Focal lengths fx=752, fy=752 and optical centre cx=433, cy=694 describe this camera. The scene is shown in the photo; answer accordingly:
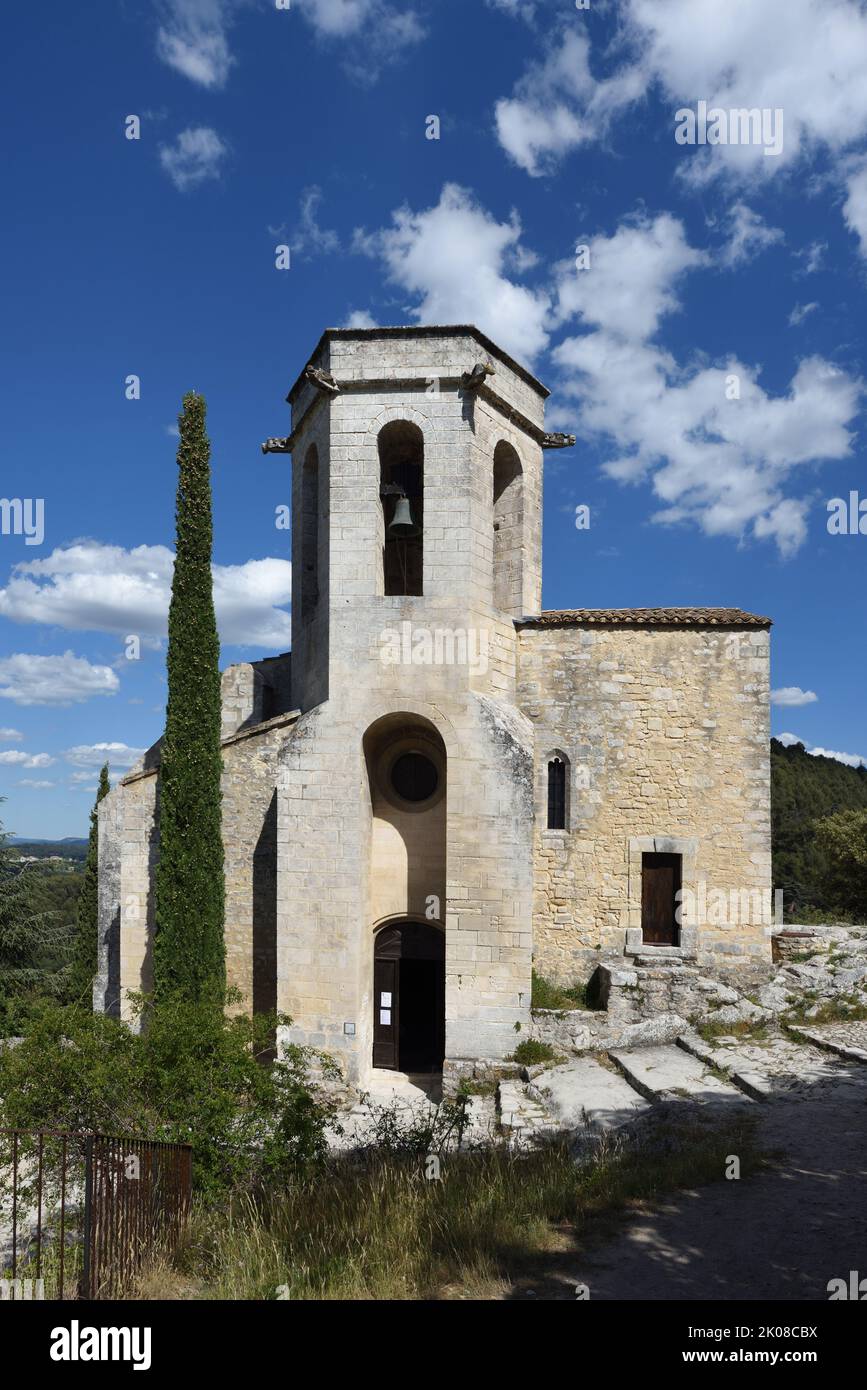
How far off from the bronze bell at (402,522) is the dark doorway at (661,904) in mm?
7259

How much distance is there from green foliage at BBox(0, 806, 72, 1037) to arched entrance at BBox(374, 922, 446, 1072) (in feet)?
34.9

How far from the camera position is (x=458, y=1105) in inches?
402

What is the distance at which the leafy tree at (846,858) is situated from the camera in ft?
83.7

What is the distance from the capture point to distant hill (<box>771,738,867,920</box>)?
39781 mm

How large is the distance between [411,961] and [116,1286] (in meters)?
8.05

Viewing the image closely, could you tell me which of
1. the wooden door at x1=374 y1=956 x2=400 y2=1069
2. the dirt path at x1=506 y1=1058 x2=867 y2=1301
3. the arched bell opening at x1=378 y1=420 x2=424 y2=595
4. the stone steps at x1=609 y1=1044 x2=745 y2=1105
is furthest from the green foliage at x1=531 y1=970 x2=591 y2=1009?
the arched bell opening at x1=378 y1=420 x2=424 y2=595

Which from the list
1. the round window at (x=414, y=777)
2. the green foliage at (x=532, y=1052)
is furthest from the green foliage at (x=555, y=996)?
the round window at (x=414, y=777)

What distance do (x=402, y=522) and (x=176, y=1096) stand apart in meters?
8.87

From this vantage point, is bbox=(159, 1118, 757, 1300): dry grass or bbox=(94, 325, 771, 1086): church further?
bbox=(94, 325, 771, 1086): church

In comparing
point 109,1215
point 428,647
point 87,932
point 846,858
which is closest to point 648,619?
point 428,647

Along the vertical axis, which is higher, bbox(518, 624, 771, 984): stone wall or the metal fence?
bbox(518, 624, 771, 984): stone wall

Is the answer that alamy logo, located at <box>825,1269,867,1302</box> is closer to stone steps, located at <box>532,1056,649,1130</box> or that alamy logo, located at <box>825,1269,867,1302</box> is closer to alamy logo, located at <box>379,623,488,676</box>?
stone steps, located at <box>532,1056,649,1130</box>
